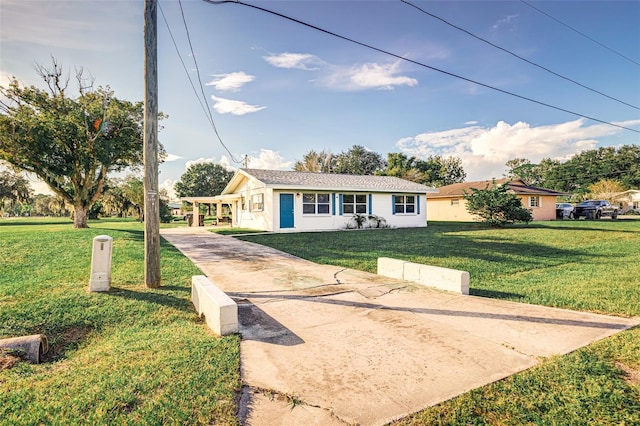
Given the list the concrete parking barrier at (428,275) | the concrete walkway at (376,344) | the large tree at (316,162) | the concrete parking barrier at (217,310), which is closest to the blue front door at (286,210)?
the concrete parking barrier at (428,275)

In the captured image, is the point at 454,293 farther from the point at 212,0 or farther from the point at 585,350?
the point at 212,0

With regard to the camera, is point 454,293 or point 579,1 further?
point 579,1

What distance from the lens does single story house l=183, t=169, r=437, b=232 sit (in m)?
17.8

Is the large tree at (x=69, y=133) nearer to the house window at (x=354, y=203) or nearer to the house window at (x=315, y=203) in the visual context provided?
the house window at (x=315, y=203)

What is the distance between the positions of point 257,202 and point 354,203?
5957mm

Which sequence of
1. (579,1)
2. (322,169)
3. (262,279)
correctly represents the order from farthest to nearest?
(322,169) < (579,1) < (262,279)

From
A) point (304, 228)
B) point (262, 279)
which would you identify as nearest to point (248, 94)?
point (304, 228)

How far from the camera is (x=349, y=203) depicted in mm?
19938

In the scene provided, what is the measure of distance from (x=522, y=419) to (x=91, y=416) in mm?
2902

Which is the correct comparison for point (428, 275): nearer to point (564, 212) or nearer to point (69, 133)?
point (69, 133)

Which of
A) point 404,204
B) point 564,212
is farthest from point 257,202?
point 564,212

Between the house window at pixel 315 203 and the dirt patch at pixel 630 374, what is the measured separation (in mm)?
16047

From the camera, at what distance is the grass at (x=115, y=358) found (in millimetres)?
2268

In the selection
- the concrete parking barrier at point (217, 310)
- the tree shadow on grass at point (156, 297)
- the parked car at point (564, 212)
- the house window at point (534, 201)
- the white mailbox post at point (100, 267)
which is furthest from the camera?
the parked car at point (564, 212)
